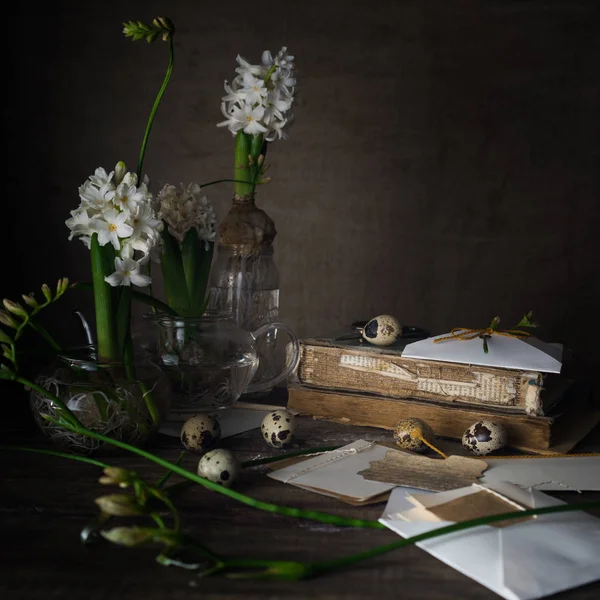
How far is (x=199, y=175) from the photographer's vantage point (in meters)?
1.76

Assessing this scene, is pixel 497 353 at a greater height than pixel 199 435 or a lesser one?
greater

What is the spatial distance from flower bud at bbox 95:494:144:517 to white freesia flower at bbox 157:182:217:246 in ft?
1.86

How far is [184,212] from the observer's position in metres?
1.17

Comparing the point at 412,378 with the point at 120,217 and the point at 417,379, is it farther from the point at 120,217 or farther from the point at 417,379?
the point at 120,217

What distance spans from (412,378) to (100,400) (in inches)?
16.9

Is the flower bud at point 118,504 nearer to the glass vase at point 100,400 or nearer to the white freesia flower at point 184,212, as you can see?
the glass vase at point 100,400

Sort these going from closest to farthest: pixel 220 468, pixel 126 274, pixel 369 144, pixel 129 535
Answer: pixel 129 535 < pixel 220 468 < pixel 126 274 < pixel 369 144

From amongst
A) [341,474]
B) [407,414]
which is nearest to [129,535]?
[341,474]

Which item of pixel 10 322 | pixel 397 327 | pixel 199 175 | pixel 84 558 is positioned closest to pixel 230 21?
pixel 199 175

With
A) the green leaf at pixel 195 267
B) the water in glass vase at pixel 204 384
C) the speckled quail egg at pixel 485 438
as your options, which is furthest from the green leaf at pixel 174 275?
the speckled quail egg at pixel 485 438

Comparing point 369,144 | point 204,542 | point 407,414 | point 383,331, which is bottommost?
point 204,542

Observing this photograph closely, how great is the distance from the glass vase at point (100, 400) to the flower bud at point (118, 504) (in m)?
0.30

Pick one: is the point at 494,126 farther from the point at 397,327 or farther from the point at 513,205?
the point at 397,327

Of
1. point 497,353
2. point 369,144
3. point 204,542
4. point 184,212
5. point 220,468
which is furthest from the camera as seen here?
point 369,144
